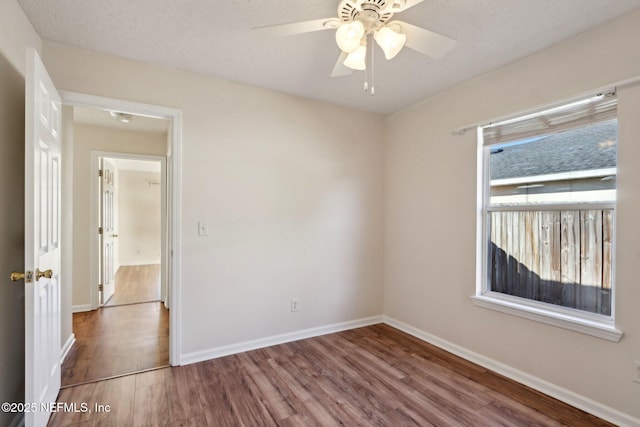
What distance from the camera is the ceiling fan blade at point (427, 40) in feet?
4.86

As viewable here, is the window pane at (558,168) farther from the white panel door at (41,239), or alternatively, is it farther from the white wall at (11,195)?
Answer: the white wall at (11,195)

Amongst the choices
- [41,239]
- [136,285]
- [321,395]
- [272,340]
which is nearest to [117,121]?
[41,239]

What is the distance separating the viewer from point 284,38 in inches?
83.2

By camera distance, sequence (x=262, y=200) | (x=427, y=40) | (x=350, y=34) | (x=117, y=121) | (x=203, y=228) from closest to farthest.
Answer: (x=350, y=34), (x=427, y=40), (x=203, y=228), (x=262, y=200), (x=117, y=121)

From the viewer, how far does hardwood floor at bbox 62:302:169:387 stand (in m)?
2.51

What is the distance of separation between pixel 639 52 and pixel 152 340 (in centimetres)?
437

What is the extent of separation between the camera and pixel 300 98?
3.17 metres

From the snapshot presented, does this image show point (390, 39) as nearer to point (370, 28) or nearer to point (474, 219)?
point (370, 28)

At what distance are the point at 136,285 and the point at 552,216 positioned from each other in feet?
20.0

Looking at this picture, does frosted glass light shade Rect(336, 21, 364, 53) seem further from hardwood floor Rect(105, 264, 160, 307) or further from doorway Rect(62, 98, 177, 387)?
hardwood floor Rect(105, 264, 160, 307)

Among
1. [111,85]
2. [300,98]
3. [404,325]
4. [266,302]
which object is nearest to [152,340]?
[266,302]

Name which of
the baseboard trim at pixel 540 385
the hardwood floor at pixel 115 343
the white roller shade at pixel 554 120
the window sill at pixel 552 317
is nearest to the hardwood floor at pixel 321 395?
the baseboard trim at pixel 540 385

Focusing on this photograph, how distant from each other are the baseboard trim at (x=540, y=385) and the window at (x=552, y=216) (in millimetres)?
440

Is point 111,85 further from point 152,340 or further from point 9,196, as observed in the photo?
point 152,340
